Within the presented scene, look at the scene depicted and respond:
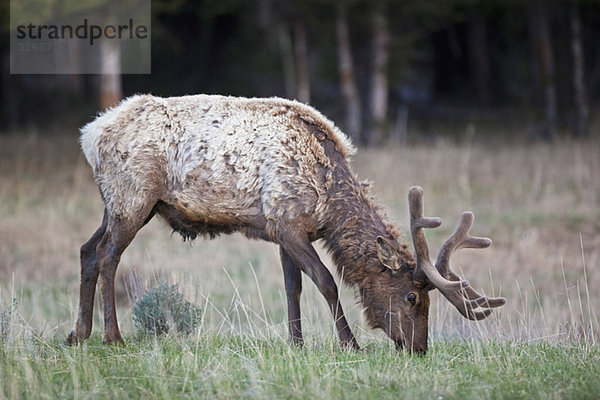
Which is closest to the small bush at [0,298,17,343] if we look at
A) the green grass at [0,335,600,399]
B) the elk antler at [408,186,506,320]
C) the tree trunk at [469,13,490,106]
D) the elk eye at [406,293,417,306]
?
the green grass at [0,335,600,399]

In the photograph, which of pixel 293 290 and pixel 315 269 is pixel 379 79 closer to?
pixel 293 290

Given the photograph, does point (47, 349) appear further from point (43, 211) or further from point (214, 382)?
point (43, 211)

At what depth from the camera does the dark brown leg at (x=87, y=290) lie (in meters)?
6.58

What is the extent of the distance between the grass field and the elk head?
22 cm

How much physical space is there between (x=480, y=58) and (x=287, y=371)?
25.4m

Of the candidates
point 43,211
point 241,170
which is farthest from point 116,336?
point 43,211

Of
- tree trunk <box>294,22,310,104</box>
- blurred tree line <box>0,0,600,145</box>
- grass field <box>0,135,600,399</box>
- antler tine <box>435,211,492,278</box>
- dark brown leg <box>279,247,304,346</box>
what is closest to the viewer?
grass field <box>0,135,600,399</box>

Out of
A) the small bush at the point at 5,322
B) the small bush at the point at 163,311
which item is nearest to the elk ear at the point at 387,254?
the small bush at the point at 163,311

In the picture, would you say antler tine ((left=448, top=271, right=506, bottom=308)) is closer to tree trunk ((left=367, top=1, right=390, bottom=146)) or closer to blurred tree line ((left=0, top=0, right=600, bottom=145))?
blurred tree line ((left=0, top=0, right=600, bottom=145))

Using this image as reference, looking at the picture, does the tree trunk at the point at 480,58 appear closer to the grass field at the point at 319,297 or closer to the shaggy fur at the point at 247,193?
the grass field at the point at 319,297

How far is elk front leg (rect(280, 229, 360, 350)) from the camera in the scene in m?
6.35

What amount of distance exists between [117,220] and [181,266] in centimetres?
491

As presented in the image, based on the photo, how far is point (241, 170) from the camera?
21.6ft

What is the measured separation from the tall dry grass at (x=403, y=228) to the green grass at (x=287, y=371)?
921 millimetres
